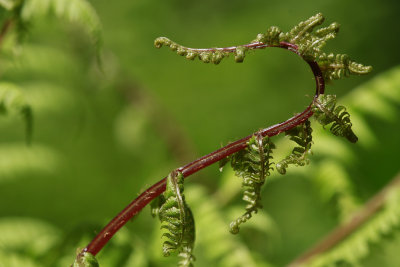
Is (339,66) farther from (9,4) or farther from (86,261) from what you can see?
(9,4)

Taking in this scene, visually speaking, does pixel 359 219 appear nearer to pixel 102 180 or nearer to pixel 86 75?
pixel 86 75

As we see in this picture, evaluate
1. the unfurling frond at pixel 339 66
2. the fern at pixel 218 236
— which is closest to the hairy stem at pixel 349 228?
the fern at pixel 218 236

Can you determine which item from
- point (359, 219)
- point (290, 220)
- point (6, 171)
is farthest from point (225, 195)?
point (290, 220)

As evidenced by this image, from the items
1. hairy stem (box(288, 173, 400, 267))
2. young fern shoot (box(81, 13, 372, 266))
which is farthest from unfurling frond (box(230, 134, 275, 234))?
hairy stem (box(288, 173, 400, 267))

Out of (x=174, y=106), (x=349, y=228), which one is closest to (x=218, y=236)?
(x=349, y=228)

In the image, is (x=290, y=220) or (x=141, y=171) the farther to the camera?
(x=141, y=171)

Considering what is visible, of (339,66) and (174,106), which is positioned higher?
(174,106)
